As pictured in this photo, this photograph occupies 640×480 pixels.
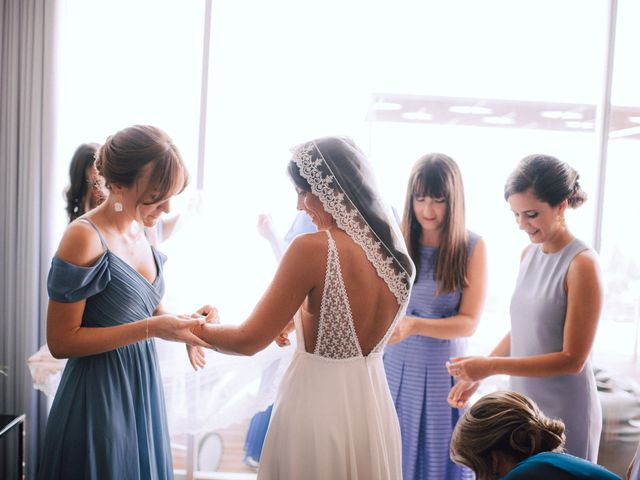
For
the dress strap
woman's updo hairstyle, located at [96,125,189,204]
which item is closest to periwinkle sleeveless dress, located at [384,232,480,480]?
woman's updo hairstyle, located at [96,125,189,204]

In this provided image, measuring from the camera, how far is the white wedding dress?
59.5 inches

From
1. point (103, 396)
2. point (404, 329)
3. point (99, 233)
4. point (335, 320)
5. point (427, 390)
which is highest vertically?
point (99, 233)

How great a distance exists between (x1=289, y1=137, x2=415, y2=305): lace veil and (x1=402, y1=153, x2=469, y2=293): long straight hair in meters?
0.66

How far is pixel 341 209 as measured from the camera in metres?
1.52

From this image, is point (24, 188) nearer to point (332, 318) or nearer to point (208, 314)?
point (208, 314)

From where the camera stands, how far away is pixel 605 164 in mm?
3086

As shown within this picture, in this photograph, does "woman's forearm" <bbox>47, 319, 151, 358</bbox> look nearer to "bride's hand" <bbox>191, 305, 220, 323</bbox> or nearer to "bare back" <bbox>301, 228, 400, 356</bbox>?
"bride's hand" <bbox>191, 305, 220, 323</bbox>

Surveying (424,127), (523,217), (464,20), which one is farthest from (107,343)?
(464,20)

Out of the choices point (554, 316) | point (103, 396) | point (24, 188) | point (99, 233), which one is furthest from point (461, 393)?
point (24, 188)

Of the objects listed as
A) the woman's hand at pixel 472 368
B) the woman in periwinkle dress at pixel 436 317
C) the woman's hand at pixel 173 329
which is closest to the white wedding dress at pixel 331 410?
the woman's hand at pixel 173 329

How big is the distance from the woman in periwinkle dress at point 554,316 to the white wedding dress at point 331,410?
18.3 inches

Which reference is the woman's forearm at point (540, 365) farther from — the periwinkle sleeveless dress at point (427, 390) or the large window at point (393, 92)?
the large window at point (393, 92)

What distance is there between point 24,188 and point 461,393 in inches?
88.4

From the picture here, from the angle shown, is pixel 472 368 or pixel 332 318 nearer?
pixel 332 318
